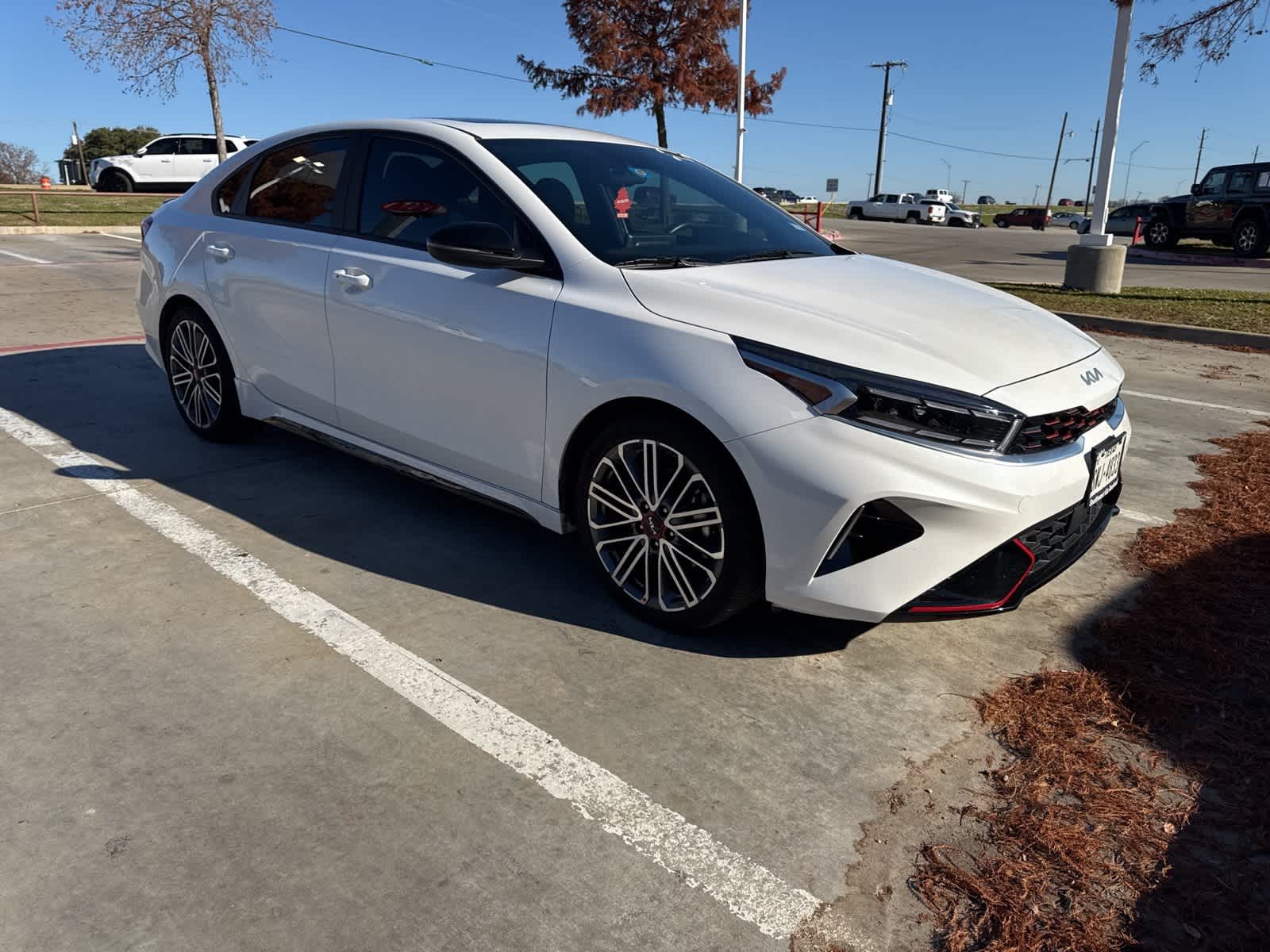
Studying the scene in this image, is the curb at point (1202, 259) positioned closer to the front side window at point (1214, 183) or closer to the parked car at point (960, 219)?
the front side window at point (1214, 183)

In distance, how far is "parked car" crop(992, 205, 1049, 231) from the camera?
50188 millimetres

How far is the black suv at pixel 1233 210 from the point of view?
22.1 meters

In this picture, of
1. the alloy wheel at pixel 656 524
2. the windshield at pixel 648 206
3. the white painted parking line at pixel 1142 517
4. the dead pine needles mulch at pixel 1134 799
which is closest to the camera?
the dead pine needles mulch at pixel 1134 799

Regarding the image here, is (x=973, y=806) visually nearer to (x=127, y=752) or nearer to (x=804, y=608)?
(x=804, y=608)

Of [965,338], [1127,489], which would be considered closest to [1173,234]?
[1127,489]

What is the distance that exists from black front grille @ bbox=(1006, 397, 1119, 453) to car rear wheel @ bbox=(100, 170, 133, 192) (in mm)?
31856

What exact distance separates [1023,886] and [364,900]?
57.2 inches

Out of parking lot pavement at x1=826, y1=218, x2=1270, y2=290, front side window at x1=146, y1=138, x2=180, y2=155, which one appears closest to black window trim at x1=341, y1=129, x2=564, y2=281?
parking lot pavement at x1=826, y1=218, x2=1270, y2=290

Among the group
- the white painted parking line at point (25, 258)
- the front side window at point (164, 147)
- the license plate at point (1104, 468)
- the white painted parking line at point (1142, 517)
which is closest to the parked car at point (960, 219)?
the front side window at point (164, 147)

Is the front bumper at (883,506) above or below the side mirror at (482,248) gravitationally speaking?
below

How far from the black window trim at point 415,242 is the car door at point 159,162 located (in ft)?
94.8

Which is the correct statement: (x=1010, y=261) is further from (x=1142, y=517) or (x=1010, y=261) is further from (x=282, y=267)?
(x=282, y=267)

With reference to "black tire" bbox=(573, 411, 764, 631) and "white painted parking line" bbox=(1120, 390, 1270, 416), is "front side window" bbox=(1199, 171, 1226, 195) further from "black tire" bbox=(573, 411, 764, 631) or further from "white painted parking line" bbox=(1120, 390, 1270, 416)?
"black tire" bbox=(573, 411, 764, 631)

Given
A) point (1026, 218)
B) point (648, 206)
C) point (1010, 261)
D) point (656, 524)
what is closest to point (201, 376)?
point (648, 206)
